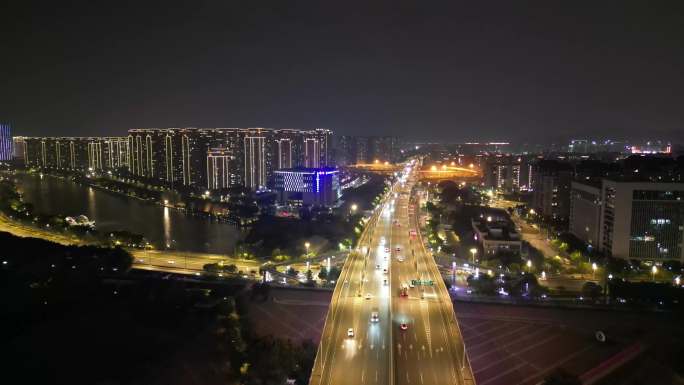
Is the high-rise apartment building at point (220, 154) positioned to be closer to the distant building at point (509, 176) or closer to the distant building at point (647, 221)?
the distant building at point (509, 176)

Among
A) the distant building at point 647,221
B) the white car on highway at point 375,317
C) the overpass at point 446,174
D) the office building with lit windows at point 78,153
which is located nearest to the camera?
the white car on highway at point 375,317

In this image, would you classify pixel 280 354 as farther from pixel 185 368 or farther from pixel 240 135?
pixel 240 135

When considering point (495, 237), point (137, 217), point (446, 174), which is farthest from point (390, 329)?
point (446, 174)

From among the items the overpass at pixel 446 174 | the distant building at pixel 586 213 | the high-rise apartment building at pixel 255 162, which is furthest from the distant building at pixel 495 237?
the overpass at pixel 446 174

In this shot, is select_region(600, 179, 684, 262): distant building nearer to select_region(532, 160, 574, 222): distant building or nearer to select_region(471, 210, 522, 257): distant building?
select_region(471, 210, 522, 257): distant building

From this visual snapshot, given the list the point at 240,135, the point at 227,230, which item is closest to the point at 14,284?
the point at 227,230

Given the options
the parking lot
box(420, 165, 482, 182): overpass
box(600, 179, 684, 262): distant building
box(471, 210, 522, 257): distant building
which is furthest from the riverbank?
box(420, 165, 482, 182): overpass

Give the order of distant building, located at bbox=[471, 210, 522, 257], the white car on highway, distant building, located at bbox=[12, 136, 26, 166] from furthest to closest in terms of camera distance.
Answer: distant building, located at bbox=[12, 136, 26, 166] → distant building, located at bbox=[471, 210, 522, 257] → the white car on highway
